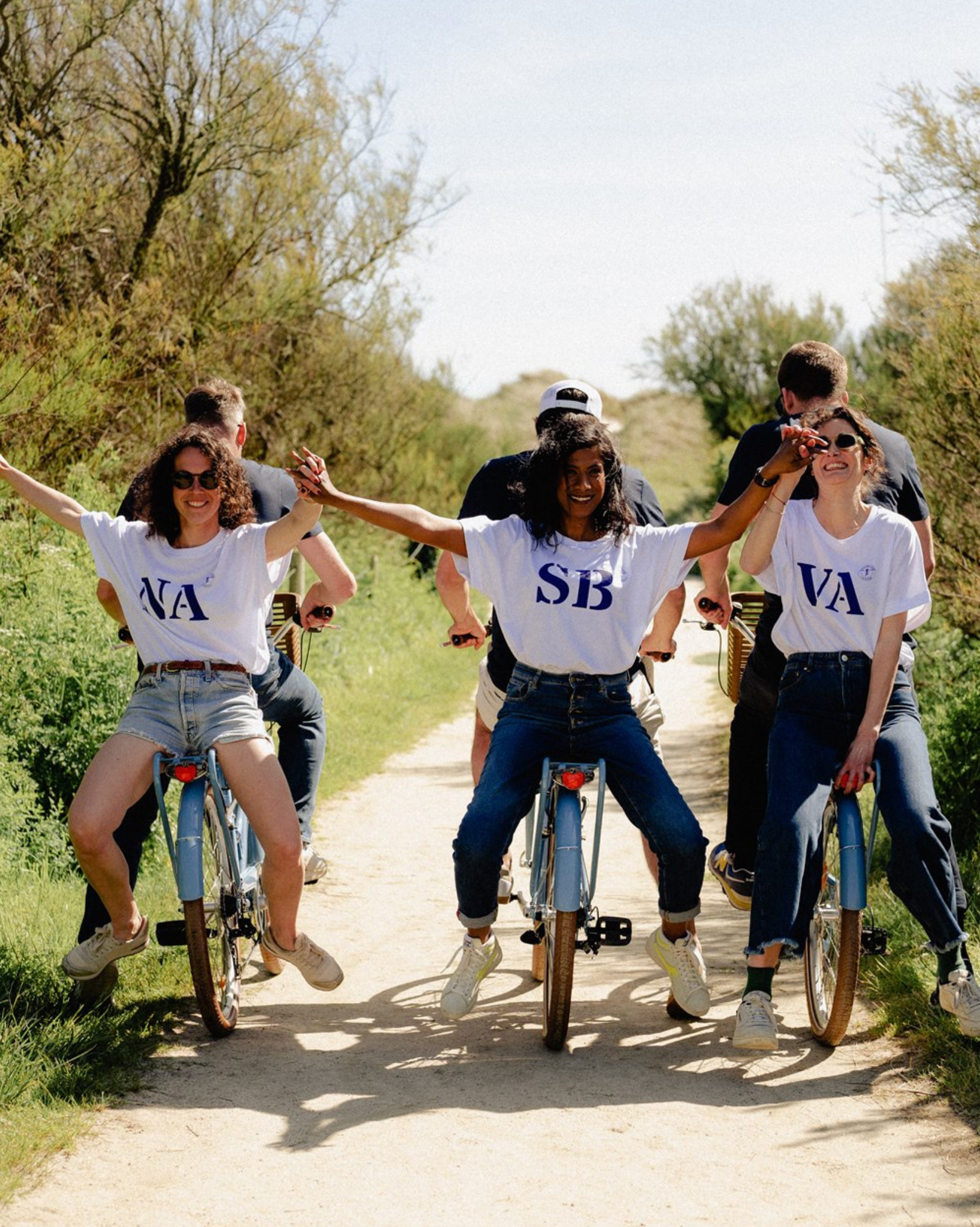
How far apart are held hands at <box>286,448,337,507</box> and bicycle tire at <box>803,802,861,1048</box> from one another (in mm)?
2030

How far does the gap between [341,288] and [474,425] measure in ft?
40.0

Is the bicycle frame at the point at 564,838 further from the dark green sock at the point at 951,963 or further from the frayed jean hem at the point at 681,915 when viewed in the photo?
the dark green sock at the point at 951,963

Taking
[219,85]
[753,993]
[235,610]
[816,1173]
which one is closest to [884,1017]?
[753,993]

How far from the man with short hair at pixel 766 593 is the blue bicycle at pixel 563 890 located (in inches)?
36.7

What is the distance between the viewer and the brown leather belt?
16.2 ft

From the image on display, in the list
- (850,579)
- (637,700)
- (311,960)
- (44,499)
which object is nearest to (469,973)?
(311,960)

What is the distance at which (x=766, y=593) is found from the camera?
5.43 m

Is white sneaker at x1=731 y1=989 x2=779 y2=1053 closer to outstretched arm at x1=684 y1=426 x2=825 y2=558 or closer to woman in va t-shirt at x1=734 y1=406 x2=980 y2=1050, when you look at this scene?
woman in va t-shirt at x1=734 y1=406 x2=980 y2=1050

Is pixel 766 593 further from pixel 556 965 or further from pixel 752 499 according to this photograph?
pixel 556 965

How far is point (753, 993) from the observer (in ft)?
16.0

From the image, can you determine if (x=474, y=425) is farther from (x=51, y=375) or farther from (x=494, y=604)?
(x=494, y=604)

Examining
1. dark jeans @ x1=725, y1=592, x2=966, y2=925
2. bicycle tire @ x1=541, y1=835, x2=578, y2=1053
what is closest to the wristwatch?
dark jeans @ x1=725, y1=592, x2=966, y2=925

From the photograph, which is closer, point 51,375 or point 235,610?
point 235,610

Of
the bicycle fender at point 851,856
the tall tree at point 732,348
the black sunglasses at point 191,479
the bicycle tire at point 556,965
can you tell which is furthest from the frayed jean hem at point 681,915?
the tall tree at point 732,348
